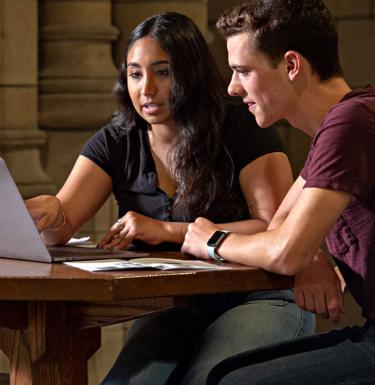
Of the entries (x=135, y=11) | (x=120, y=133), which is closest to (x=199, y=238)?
(x=120, y=133)

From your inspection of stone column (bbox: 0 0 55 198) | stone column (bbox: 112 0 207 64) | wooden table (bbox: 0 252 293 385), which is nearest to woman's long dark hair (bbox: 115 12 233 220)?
wooden table (bbox: 0 252 293 385)

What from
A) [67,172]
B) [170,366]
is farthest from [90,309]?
[67,172]

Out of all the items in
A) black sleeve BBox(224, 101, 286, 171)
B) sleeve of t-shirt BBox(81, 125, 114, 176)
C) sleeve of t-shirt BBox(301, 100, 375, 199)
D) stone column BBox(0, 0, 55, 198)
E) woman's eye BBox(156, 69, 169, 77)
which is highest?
sleeve of t-shirt BBox(301, 100, 375, 199)

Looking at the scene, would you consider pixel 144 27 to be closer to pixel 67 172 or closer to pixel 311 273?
pixel 311 273

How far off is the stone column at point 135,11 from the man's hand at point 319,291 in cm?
265

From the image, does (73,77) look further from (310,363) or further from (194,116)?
(310,363)

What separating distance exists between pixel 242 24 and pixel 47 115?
8.27 feet

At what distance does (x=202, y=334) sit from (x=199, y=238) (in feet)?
1.21

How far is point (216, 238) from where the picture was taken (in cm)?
310

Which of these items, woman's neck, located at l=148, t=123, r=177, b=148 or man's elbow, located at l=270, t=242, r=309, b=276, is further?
woman's neck, located at l=148, t=123, r=177, b=148

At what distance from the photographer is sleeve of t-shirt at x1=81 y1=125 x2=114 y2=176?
3.86 meters

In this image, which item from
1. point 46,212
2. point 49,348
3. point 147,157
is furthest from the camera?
point 147,157

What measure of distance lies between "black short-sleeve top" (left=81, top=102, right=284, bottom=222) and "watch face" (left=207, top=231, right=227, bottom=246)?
21.4 inches

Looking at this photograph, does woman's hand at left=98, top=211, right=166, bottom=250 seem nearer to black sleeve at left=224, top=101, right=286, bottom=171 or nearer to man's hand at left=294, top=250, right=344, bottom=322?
black sleeve at left=224, top=101, right=286, bottom=171
